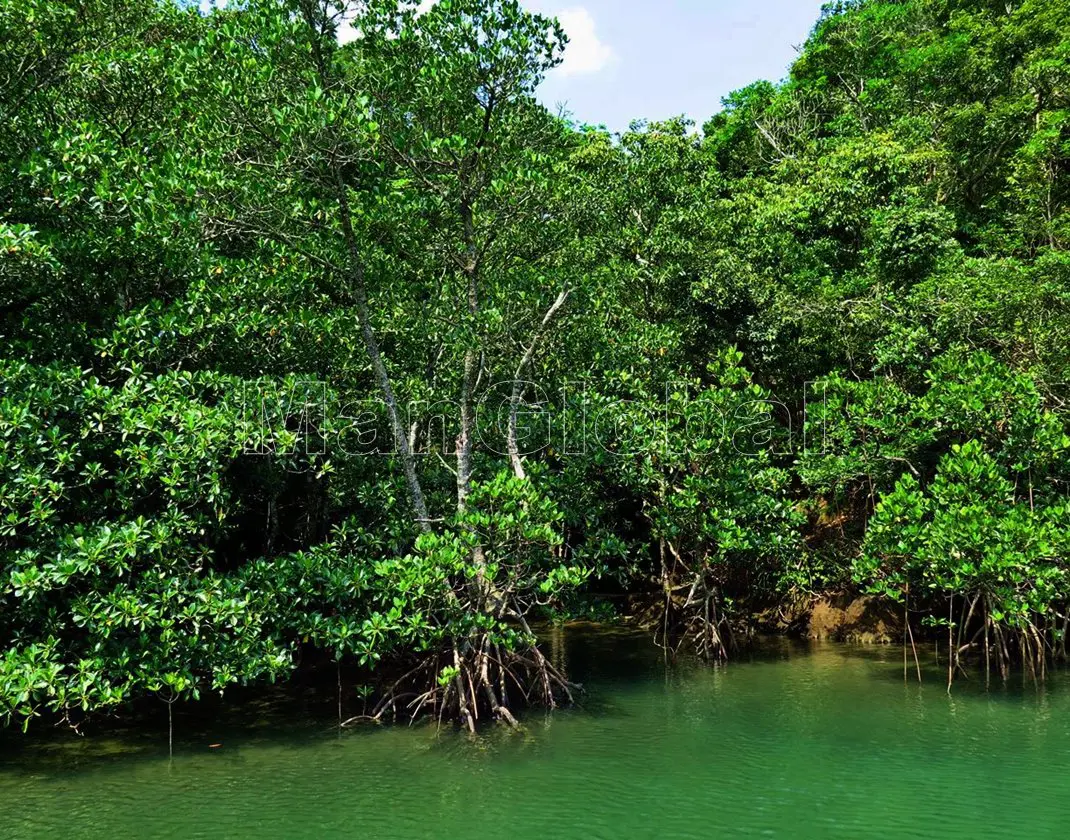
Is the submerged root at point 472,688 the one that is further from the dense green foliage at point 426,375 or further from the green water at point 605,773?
the green water at point 605,773

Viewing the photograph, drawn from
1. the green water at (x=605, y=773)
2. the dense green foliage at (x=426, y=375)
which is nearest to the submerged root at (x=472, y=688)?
the dense green foliage at (x=426, y=375)

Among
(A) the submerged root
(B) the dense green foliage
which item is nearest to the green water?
(A) the submerged root

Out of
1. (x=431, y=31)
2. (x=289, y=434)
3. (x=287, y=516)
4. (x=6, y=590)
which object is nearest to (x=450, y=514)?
(x=287, y=516)

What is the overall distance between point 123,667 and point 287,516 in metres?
4.66

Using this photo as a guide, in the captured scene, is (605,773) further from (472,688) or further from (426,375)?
(426,375)

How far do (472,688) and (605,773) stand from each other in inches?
92.5

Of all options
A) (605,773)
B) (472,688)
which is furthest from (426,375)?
(605,773)

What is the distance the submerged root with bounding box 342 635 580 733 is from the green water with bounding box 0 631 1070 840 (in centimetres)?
40

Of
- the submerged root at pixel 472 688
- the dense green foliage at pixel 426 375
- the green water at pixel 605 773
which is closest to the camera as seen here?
the green water at pixel 605 773

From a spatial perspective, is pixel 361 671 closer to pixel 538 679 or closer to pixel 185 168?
pixel 538 679

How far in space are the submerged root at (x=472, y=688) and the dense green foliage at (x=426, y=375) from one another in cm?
8

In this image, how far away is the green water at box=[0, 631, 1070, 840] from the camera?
7.71 metres

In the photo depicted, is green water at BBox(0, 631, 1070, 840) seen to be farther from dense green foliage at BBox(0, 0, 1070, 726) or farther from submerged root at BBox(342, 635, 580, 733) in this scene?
dense green foliage at BBox(0, 0, 1070, 726)

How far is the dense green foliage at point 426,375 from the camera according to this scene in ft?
31.1
